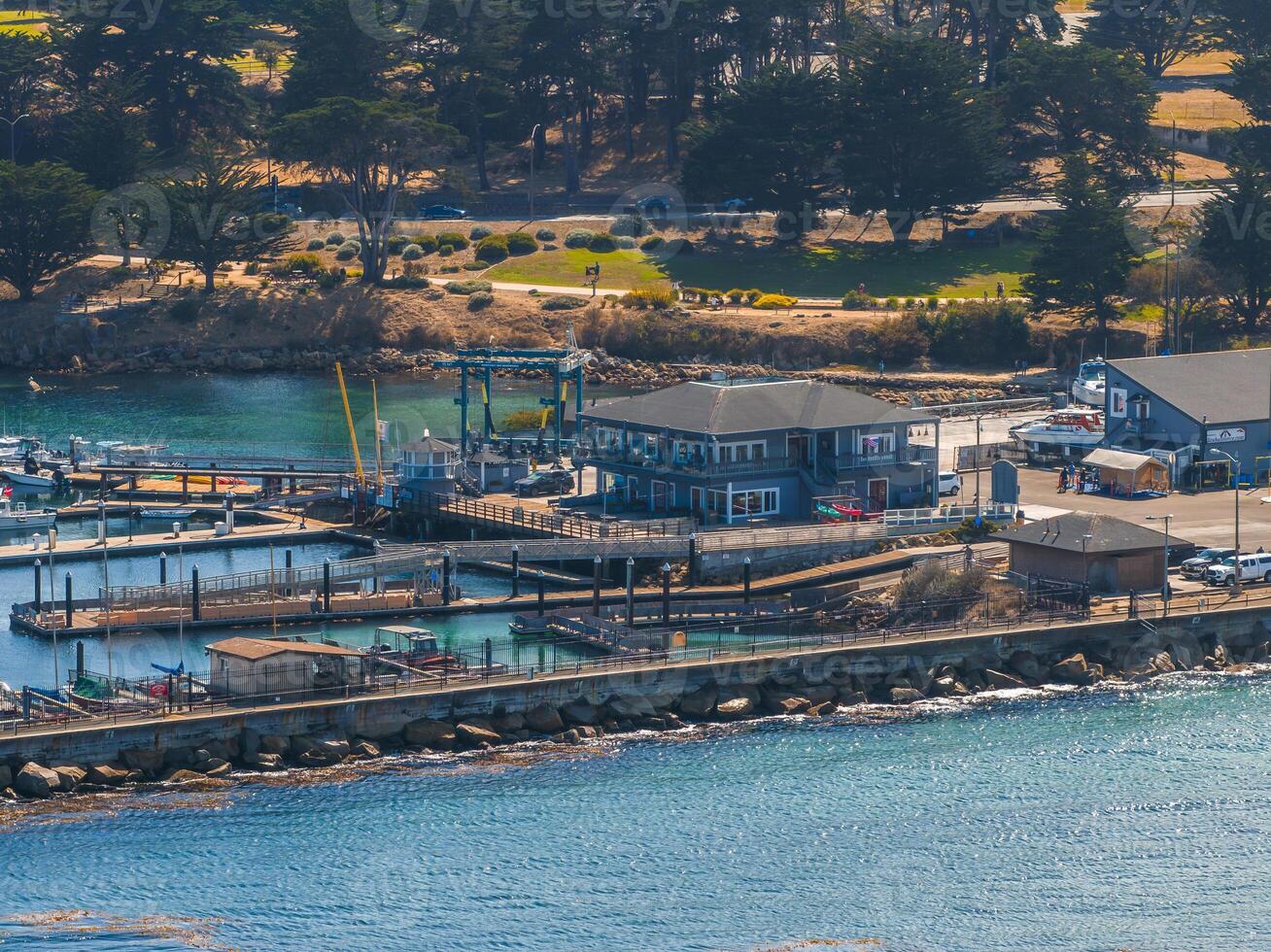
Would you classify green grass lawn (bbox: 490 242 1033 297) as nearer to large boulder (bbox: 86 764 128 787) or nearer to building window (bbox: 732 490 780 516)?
building window (bbox: 732 490 780 516)

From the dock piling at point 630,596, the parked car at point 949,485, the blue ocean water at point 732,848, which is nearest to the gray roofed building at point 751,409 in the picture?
the parked car at point 949,485

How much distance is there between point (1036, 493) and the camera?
93.2m

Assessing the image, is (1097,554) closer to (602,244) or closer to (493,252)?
(602,244)

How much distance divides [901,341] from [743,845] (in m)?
78.7

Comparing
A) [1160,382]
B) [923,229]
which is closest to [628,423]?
[1160,382]

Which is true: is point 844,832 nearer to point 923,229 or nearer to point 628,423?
point 628,423

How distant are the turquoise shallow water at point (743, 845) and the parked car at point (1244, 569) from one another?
24.6 feet

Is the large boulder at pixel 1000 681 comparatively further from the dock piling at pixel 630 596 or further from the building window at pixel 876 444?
the building window at pixel 876 444

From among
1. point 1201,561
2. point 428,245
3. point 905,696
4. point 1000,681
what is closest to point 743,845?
point 905,696

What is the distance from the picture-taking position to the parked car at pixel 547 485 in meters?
96.5

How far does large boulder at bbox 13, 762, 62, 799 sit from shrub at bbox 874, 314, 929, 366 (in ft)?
264

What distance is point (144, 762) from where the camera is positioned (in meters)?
64.0

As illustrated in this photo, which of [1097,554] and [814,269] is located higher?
[814,269]

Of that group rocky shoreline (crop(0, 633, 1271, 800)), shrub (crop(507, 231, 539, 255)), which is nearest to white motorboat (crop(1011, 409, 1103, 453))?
rocky shoreline (crop(0, 633, 1271, 800))
